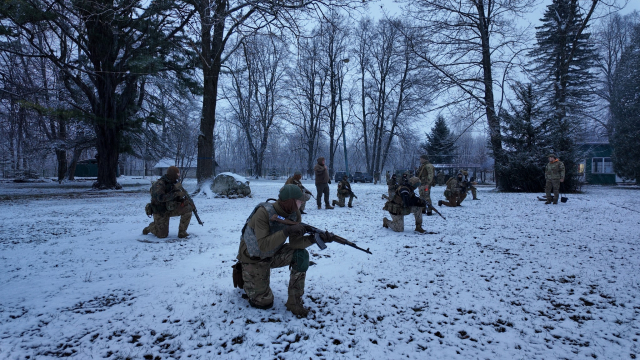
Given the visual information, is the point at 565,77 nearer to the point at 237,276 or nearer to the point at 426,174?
the point at 426,174

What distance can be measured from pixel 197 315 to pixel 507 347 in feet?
9.43

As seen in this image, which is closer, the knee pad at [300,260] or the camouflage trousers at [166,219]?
the knee pad at [300,260]

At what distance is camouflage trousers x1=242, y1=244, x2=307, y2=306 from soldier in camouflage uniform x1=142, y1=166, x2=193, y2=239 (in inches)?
136

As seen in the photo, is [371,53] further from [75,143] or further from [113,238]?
[113,238]

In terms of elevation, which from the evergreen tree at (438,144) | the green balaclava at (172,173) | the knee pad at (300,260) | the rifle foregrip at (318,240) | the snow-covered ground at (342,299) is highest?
the evergreen tree at (438,144)

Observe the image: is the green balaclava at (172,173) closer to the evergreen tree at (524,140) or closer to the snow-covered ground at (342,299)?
the snow-covered ground at (342,299)

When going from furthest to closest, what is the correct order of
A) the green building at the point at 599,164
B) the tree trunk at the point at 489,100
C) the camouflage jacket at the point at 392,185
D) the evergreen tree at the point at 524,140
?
the green building at the point at 599,164
the tree trunk at the point at 489,100
the evergreen tree at the point at 524,140
the camouflage jacket at the point at 392,185

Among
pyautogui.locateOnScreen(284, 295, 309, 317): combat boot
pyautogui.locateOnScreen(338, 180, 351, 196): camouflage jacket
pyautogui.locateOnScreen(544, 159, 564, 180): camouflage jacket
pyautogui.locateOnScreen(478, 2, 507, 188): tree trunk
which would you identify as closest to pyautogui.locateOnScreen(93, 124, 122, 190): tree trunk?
pyautogui.locateOnScreen(338, 180, 351, 196): camouflage jacket

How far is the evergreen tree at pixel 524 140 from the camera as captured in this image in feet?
51.3

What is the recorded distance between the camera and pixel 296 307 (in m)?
3.18

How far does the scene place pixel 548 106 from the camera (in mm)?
17406

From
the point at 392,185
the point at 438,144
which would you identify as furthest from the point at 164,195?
the point at 438,144

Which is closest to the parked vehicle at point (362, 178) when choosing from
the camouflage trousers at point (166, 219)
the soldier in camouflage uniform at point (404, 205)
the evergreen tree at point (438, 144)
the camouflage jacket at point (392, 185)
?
the evergreen tree at point (438, 144)

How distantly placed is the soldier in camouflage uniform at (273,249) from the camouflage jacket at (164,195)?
3.35 meters
